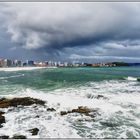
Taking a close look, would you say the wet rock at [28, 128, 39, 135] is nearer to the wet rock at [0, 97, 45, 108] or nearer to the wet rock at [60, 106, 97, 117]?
the wet rock at [60, 106, 97, 117]

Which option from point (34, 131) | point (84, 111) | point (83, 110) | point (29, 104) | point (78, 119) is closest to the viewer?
point (34, 131)

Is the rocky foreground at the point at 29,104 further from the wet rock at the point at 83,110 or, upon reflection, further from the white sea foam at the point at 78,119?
the white sea foam at the point at 78,119

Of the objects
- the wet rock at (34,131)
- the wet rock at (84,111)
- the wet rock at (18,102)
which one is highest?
the wet rock at (18,102)

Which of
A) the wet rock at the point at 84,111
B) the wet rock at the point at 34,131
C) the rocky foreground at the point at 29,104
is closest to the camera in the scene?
the wet rock at the point at 34,131

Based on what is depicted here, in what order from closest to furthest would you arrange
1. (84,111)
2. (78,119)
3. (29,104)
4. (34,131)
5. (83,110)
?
(34,131), (78,119), (84,111), (83,110), (29,104)

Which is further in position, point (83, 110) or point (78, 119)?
point (83, 110)

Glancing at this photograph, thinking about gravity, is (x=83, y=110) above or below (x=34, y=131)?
above

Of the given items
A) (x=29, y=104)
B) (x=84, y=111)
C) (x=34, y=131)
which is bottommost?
(x=34, y=131)

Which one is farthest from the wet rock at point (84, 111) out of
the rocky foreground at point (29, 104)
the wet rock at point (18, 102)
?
the wet rock at point (18, 102)

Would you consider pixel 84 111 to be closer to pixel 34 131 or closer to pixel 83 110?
pixel 83 110

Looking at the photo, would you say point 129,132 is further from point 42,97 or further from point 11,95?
point 11,95

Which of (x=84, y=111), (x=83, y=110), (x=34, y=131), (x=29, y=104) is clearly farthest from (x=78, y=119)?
(x=29, y=104)
